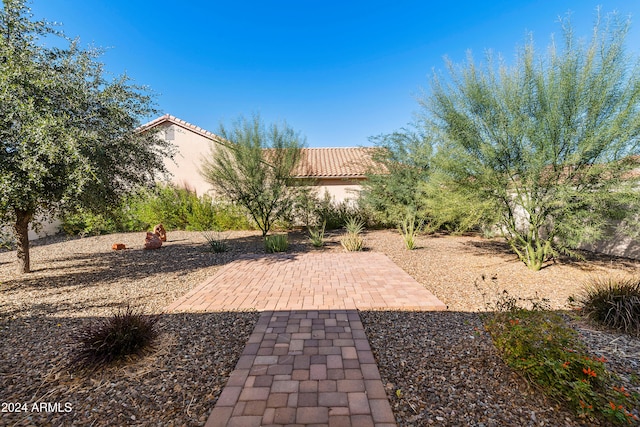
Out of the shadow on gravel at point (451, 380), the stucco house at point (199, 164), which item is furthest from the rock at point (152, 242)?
the shadow on gravel at point (451, 380)

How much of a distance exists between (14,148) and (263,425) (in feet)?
20.4

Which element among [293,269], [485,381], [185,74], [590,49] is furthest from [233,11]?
[485,381]

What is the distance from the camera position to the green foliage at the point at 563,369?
6.52ft

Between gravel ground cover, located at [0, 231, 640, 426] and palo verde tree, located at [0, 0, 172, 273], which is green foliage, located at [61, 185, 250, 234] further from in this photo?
gravel ground cover, located at [0, 231, 640, 426]

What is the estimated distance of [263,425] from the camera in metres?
1.99

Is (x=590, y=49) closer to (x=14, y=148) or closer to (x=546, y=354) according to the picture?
(x=546, y=354)

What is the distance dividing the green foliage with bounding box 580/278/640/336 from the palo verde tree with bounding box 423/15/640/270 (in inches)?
71.1

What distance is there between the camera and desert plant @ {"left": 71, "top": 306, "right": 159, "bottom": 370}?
268 centimetres

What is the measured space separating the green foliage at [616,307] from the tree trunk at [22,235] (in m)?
10.6

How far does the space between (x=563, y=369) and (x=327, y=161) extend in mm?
16340

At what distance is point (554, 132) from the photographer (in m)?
5.26

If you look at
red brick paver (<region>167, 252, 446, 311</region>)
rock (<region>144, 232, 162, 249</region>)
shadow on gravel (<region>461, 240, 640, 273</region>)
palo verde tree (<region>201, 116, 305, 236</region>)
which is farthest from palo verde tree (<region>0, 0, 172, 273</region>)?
shadow on gravel (<region>461, 240, 640, 273</region>)

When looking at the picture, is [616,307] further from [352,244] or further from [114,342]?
[114,342]

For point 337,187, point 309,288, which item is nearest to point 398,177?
point 337,187
